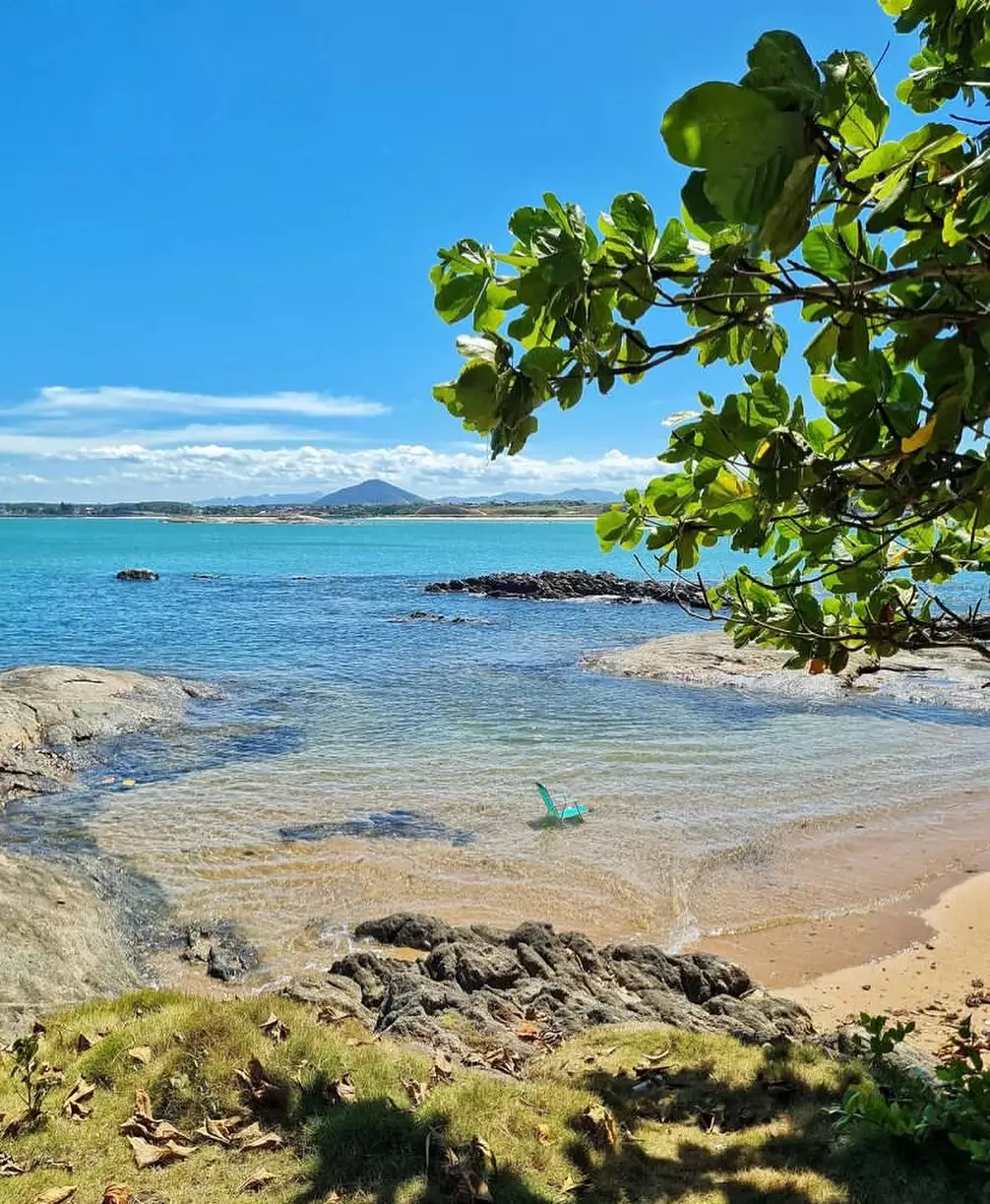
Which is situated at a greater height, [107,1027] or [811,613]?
[811,613]

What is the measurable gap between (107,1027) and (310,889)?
518cm

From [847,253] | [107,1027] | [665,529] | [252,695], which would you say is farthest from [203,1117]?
[252,695]

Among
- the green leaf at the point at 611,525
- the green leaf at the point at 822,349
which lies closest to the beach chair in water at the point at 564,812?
the green leaf at the point at 611,525

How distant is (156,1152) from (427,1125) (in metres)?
1.23

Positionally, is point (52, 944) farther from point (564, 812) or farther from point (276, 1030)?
point (564, 812)

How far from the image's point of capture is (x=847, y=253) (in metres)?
1.86

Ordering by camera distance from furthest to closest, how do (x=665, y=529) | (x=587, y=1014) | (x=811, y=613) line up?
1. (x=587, y=1014)
2. (x=811, y=613)
3. (x=665, y=529)

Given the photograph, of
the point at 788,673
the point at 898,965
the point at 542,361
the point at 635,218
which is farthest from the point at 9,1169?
the point at 788,673

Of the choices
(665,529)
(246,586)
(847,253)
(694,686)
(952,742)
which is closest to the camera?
(847,253)

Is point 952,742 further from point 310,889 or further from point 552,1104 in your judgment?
point 552,1104

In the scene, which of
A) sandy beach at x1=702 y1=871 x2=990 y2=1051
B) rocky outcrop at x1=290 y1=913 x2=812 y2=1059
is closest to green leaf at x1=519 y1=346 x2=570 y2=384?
rocky outcrop at x1=290 y1=913 x2=812 y2=1059

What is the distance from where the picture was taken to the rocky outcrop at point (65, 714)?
1464 centimetres

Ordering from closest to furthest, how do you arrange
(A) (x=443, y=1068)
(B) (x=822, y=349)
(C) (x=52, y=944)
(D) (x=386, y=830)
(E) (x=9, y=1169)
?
(B) (x=822, y=349), (E) (x=9, y=1169), (A) (x=443, y=1068), (C) (x=52, y=944), (D) (x=386, y=830)

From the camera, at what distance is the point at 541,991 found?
661cm
